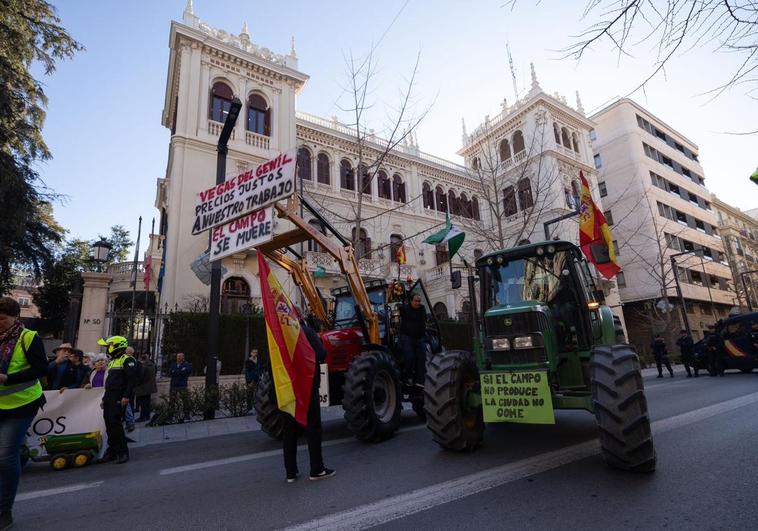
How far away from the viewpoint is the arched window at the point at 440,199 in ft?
99.9

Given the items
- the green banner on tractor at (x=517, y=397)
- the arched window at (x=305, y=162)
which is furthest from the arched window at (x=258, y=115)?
the green banner on tractor at (x=517, y=397)

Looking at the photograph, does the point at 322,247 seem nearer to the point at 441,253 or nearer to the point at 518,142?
the point at 441,253

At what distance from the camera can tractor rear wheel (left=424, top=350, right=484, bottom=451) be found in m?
4.79

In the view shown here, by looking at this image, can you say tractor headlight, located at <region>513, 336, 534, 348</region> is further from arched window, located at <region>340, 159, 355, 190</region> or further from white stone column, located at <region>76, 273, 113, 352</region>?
arched window, located at <region>340, 159, 355, 190</region>

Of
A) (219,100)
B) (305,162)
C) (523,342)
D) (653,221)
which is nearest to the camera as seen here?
(523,342)

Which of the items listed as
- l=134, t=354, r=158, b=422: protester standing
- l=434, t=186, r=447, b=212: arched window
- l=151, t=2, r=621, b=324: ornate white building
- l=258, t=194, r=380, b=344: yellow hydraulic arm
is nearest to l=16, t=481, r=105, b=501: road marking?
l=258, t=194, r=380, b=344: yellow hydraulic arm

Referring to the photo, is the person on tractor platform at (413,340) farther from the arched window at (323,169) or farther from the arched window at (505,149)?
the arched window at (505,149)

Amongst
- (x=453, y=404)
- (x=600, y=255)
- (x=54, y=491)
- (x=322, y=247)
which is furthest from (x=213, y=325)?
(x=600, y=255)

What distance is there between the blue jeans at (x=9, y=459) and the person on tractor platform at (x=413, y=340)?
17.7ft

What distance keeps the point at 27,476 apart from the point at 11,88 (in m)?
15.6

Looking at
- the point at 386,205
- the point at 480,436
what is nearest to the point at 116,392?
the point at 480,436

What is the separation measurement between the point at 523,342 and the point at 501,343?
0.26 metres

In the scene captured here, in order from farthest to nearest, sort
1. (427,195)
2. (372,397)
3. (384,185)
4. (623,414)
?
(427,195) → (384,185) → (372,397) → (623,414)

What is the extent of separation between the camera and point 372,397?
623 cm
